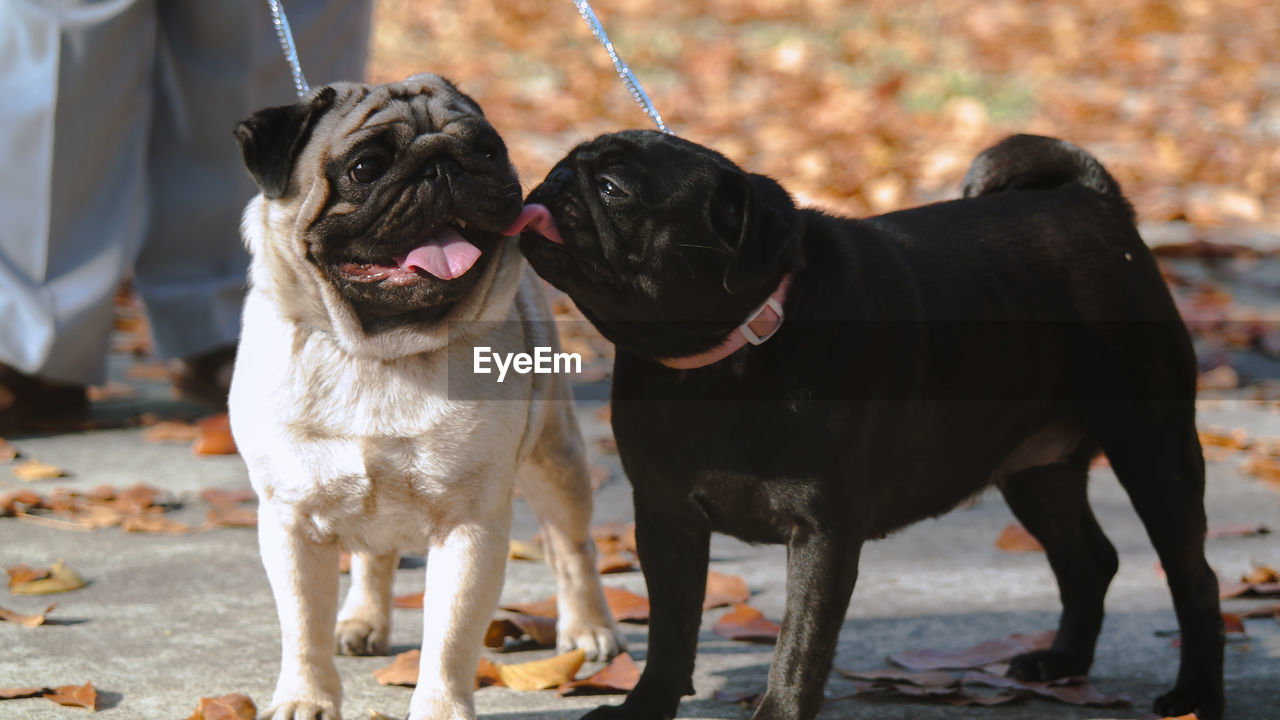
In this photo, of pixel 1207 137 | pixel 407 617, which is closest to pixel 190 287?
pixel 407 617

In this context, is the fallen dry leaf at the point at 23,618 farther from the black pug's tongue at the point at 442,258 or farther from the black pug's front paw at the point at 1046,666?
the black pug's front paw at the point at 1046,666

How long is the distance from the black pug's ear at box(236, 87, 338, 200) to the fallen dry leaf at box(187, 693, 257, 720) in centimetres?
101

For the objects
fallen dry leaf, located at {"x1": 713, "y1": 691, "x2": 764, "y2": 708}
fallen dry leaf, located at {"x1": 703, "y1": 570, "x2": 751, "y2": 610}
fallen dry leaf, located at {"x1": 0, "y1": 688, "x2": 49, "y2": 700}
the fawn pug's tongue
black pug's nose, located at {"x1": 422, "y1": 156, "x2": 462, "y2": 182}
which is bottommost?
fallen dry leaf, located at {"x1": 0, "y1": 688, "x2": 49, "y2": 700}

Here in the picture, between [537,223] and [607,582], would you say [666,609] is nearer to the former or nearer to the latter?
[537,223]

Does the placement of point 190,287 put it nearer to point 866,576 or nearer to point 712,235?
point 866,576

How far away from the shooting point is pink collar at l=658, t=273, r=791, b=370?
2572mm

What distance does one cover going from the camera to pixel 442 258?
2.63 m

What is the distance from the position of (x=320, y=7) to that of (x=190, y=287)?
115 cm

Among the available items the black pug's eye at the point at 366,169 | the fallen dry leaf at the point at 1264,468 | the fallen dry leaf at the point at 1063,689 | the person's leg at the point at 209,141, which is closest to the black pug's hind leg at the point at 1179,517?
the fallen dry leaf at the point at 1063,689

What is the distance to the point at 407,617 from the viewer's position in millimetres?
3600

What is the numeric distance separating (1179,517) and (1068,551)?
0.36 metres

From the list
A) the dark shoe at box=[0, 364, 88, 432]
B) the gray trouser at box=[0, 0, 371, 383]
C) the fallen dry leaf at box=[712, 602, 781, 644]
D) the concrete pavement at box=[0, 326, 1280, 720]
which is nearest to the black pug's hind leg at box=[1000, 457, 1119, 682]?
the concrete pavement at box=[0, 326, 1280, 720]

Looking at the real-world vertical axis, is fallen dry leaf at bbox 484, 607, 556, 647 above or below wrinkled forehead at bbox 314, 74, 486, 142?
below

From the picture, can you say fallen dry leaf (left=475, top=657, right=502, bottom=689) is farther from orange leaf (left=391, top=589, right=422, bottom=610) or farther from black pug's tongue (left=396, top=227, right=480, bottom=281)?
black pug's tongue (left=396, top=227, right=480, bottom=281)
